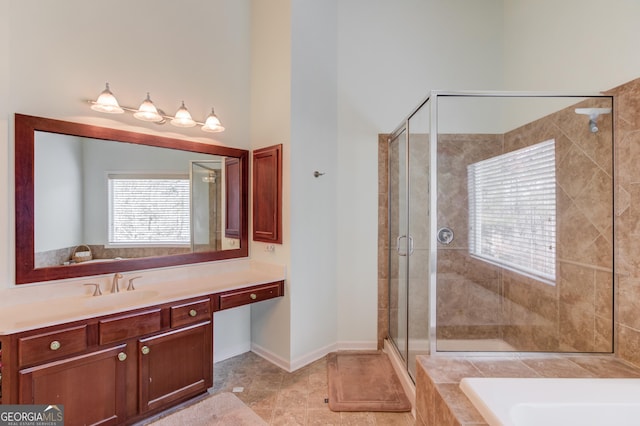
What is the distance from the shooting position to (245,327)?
115 inches

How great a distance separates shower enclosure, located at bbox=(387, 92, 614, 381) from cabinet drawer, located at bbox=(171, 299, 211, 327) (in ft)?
5.32

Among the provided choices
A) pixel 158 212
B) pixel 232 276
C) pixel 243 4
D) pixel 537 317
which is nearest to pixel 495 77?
pixel 537 317

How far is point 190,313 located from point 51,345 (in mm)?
732

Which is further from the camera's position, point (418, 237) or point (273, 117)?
point (273, 117)

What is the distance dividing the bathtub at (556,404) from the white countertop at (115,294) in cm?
174

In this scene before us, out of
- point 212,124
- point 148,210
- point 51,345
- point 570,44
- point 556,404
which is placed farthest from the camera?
point 212,124

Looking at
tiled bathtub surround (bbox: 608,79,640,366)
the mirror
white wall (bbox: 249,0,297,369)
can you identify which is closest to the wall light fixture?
the mirror

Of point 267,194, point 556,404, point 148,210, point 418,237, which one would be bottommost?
point 556,404

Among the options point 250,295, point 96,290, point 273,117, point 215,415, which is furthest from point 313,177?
point 215,415

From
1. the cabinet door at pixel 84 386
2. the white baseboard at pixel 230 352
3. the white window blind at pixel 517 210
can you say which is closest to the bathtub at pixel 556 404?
the white window blind at pixel 517 210

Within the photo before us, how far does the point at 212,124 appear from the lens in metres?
2.54

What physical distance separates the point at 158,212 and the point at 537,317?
3242 mm

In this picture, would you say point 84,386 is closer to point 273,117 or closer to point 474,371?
point 474,371

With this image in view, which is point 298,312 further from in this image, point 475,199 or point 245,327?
point 475,199
